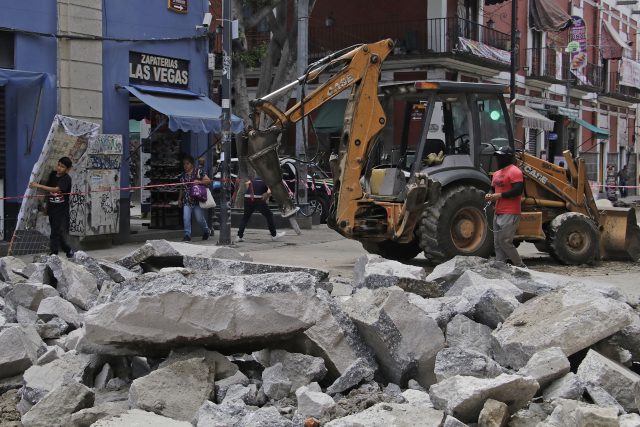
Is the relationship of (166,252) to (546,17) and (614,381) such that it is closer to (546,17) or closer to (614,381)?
(614,381)

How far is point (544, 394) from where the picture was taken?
5.47 m

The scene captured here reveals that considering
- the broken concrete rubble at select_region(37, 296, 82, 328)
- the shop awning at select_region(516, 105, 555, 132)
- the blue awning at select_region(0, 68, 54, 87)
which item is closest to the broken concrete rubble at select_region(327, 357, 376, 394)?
the broken concrete rubble at select_region(37, 296, 82, 328)

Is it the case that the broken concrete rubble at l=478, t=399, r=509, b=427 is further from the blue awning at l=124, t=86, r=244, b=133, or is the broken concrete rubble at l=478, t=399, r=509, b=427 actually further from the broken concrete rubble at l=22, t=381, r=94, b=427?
the blue awning at l=124, t=86, r=244, b=133

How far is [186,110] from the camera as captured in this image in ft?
53.1

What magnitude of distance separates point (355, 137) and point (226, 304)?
678cm

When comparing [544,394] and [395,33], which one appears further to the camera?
[395,33]

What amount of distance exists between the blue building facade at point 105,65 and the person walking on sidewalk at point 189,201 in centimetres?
118

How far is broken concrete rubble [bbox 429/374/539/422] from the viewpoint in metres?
4.88

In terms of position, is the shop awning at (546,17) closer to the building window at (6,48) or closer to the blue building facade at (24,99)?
the blue building facade at (24,99)

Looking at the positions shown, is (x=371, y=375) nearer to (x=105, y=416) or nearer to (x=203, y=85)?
(x=105, y=416)

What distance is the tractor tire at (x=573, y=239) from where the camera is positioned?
13102 mm

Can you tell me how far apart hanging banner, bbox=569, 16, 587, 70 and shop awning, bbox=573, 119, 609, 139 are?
2427mm

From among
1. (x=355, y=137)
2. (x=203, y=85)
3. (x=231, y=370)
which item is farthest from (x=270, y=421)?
(x=203, y=85)

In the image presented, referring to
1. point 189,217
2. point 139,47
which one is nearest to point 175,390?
point 189,217
